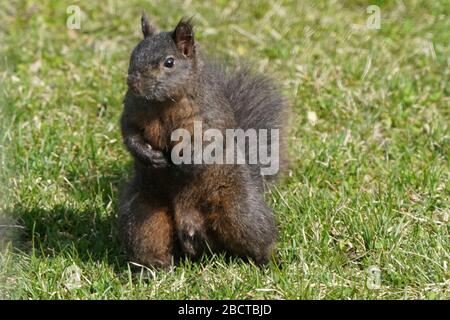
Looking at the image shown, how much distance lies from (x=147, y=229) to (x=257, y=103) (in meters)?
0.96

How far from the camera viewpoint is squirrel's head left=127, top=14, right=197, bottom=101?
4117 millimetres

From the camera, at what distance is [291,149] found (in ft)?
18.6

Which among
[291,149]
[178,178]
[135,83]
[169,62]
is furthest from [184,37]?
[291,149]

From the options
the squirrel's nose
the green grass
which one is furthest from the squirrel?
the green grass

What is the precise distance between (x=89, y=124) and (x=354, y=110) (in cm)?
165

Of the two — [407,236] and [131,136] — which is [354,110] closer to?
[407,236]

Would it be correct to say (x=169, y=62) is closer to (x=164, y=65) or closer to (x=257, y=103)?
(x=164, y=65)

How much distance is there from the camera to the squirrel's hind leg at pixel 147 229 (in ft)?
14.9

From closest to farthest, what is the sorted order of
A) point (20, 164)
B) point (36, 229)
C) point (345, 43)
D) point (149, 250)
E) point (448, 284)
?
1. point (448, 284)
2. point (149, 250)
3. point (36, 229)
4. point (20, 164)
5. point (345, 43)

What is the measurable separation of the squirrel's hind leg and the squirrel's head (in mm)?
574

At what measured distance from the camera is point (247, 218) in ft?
14.6

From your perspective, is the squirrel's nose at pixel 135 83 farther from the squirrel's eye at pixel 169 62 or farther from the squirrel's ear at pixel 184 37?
the squirrel's ear at pixel 184 37

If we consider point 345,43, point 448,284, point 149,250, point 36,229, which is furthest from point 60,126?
point 448,284

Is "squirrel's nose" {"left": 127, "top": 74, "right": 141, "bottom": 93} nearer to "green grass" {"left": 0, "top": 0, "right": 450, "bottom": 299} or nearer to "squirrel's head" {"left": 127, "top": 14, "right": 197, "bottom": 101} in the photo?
"squirrel's head" {"left": 127, "top": 14, "right": 197, "bottom": 101}
